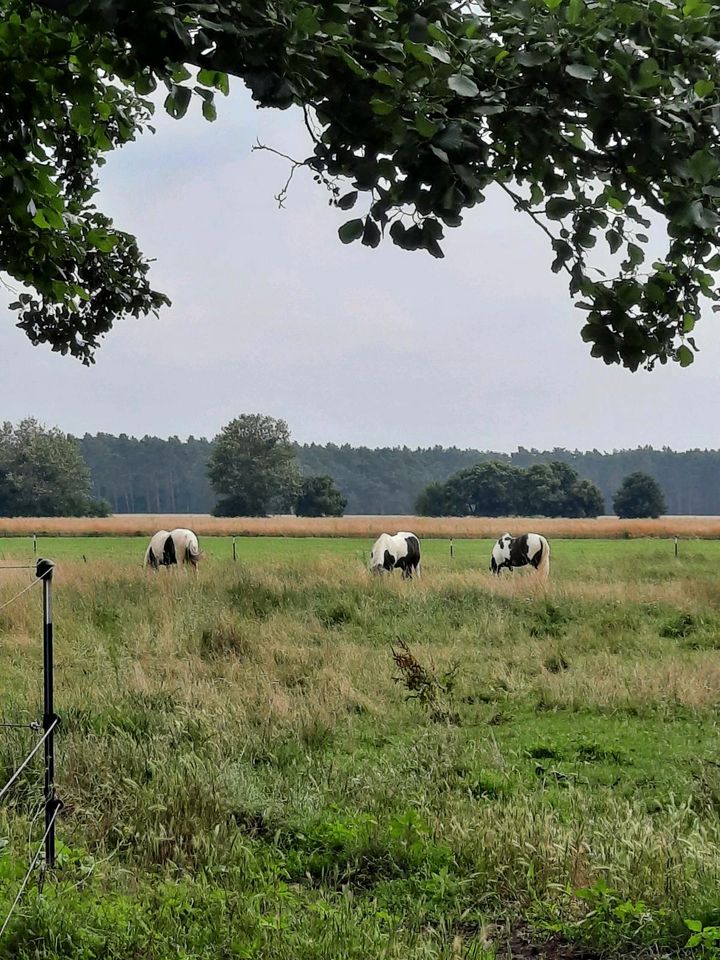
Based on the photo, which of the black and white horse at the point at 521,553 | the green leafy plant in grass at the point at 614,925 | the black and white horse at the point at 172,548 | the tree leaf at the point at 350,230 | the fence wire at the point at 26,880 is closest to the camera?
the tree leaf at the point at 350,230

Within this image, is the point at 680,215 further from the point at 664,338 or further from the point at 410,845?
the point at 410,845

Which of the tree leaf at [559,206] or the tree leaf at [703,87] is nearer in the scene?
the tree leaf at [703,87]

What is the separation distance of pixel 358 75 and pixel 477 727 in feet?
21.5

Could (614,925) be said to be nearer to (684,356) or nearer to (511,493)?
(684,356)

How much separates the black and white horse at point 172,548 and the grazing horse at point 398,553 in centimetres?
486

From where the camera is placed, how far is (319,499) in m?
57.2

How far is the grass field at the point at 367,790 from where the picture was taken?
12.8 ft

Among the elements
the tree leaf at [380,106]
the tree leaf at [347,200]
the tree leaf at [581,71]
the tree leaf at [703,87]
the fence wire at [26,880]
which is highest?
the tree leaf at [581,71]

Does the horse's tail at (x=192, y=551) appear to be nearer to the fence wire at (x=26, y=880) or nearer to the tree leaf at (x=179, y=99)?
the fence wire at (x=26, y=880)

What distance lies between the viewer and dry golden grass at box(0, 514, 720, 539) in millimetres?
40719

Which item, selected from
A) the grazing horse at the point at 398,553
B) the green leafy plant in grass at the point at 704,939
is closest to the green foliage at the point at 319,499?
the grazing horse at the point at 398,553

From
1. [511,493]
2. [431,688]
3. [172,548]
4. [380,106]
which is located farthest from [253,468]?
[380,106]

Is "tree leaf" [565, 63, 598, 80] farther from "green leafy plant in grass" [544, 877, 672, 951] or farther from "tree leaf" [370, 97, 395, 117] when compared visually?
"green leafy plant in grass" [544, 877, 672, 951]

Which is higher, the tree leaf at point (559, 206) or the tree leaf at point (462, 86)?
the tree leaf at point (462, 86)
